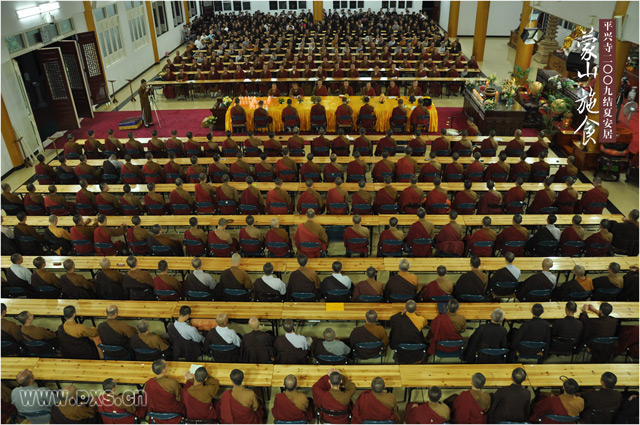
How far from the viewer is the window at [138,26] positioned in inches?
950

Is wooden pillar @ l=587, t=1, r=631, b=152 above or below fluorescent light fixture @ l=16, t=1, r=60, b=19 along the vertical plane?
below

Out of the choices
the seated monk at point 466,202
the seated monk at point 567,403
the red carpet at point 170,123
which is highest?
the seated monk at point 466,202

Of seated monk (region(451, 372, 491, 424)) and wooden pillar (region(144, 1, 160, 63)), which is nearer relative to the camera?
seated monk (region(451, 372, 491, 424))

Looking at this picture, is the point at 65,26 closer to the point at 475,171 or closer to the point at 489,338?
the point at 475,171

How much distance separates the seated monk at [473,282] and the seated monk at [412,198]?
2737 mm

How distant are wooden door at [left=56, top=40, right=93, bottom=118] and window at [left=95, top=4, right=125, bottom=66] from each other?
9.71 ft

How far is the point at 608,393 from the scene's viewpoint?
5.53 m

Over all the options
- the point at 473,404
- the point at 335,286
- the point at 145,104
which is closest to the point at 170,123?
the point at 145,104

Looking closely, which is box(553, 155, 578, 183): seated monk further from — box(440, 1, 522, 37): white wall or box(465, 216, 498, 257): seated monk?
box(440, 1, 522, 37): white wall

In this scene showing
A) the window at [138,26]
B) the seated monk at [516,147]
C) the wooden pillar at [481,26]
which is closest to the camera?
the seated monk at [516,147]

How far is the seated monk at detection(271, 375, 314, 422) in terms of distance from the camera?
559 centimetres

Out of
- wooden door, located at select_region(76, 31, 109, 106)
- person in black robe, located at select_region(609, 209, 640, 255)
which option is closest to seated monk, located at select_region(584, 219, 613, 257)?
person in black robe, located at select_region(609, 209, 640, 255)

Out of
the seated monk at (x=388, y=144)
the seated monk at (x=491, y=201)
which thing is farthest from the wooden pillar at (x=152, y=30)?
the seated monk at (x=491, y=201)

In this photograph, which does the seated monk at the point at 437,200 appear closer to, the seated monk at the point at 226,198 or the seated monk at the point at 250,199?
the seated monk at the point at 250,199
